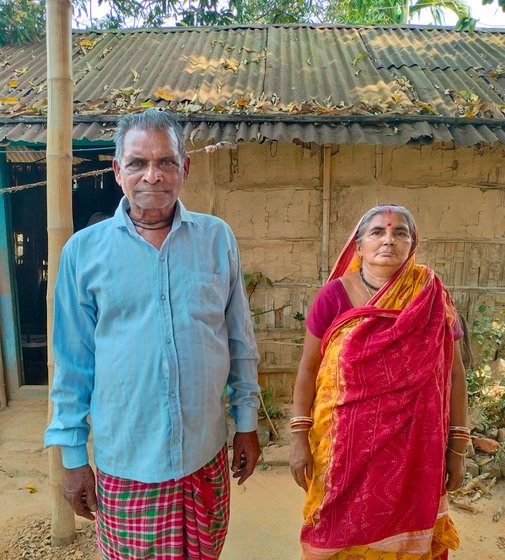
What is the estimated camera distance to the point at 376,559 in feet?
5.90

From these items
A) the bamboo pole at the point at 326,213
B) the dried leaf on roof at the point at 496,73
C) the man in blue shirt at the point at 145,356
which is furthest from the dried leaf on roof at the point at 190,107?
the dried leaf on roof at the point at 496,73

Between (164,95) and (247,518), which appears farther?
(164,95)

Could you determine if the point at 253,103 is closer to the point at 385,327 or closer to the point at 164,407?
the point at 385,327

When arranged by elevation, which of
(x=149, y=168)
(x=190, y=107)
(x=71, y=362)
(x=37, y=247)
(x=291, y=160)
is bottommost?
(x=37, y=247)

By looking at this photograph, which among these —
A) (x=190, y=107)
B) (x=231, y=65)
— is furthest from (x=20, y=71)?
(x=190, y=107)

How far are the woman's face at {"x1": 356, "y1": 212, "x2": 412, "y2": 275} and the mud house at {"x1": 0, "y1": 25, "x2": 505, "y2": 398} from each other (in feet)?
5.23

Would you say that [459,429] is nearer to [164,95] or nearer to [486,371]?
[486,371]

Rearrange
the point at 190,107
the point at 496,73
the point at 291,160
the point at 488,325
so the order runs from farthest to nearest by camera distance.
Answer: the point at 496,73 → the point at 488,325 → the point at 291,160 → the point at 190,107

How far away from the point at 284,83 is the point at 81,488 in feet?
12.1

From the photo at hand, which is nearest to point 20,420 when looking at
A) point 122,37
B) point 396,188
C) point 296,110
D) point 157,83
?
point 157,83

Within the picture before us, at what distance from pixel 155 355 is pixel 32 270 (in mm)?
3931

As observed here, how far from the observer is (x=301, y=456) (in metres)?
1.81

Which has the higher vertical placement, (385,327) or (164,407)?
(385,327)

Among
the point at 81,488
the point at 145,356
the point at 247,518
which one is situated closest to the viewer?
the point at 145,356
